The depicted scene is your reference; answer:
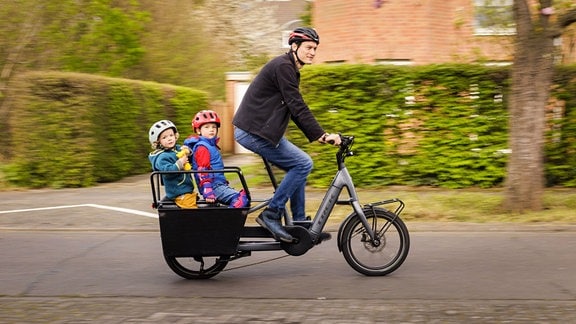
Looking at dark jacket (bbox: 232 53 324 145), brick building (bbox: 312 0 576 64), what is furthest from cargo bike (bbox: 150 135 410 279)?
brick building (bbox: 312 0 576 64)

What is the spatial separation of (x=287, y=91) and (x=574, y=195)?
6612 mm

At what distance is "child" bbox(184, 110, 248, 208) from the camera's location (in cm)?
602

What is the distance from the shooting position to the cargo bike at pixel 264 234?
5.98 metres

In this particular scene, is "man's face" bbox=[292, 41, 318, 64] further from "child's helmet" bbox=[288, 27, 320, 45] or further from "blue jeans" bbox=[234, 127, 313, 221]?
"blue jeans" bbox=[234, 127, 313, 221]

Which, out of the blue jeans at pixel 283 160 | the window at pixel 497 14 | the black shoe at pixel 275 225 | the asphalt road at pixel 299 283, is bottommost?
the asphalt road at pixel 299 283

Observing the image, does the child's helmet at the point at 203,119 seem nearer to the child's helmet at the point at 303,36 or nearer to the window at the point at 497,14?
the child's helmet at the point at 303,36

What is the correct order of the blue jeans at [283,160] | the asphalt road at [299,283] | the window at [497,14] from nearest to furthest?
the asphalt road at [299,283], the blue jeans at [283,160], the window at [497,14]

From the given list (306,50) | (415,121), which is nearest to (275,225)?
(306,50)

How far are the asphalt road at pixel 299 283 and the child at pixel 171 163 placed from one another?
758mm

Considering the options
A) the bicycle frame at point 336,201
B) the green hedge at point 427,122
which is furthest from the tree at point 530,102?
the bicycle frame at point 336,201

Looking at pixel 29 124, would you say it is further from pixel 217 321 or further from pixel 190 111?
pixel 217 321

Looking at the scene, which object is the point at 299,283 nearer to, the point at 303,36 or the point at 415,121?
the point at 303,36

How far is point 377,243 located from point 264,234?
0.97m

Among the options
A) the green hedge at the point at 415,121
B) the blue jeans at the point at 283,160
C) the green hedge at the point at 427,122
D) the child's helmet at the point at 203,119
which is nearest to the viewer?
the child's helmet at the point at 203,119
